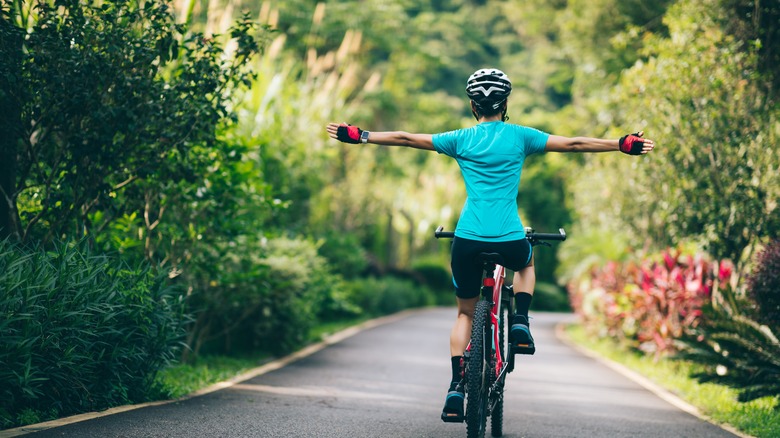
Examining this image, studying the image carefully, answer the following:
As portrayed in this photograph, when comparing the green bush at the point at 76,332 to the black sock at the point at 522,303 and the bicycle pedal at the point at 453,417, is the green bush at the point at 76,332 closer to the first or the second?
the bicycle pedal at the point at 453,417

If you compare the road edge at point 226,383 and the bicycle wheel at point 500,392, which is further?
the bicycle wheel at point 500,392

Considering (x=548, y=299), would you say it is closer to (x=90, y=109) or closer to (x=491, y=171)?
(x=90, y=109)

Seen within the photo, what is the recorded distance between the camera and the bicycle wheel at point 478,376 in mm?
5719

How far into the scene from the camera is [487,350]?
19.7 ft

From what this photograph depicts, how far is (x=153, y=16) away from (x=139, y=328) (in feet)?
10.6

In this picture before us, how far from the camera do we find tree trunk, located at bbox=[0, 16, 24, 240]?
24.4ft

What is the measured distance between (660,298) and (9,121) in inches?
412

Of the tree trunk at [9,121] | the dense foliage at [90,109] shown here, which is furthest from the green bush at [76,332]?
the dense foliage at [90,109]

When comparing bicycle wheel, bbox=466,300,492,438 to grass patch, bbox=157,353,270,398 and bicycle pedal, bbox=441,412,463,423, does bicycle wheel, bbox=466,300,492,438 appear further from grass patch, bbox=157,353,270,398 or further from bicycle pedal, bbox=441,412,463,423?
grass patch, bbox=157,353,270,398

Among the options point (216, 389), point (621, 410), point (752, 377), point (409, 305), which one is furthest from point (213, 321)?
point (409, 305)

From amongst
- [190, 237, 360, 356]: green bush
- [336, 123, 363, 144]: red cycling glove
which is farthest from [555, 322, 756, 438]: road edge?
[190, 237, 360, 356]: green bush

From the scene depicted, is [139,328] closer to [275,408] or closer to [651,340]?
Result: [275,408]

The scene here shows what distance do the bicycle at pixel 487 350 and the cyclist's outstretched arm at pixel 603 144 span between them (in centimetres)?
57

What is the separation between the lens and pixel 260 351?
517 inches
